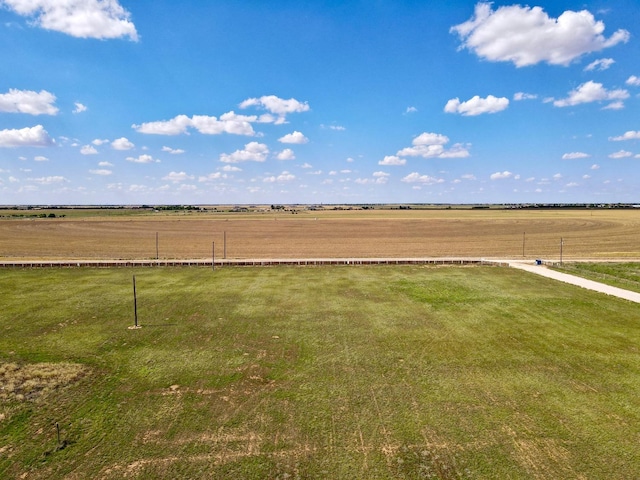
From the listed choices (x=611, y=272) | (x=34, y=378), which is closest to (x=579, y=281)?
(x=611, y=272)

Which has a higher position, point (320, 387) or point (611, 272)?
point (611, 272)

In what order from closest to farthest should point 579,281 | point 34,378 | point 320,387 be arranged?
1. point 320,387
2. point 34,378
3. point 579,281

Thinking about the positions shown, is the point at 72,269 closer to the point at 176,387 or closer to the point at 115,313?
the point at 115,313

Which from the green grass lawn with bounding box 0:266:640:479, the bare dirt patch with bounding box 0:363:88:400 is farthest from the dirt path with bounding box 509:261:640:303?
the bare dirt patch with bounding box 0:363:88:400

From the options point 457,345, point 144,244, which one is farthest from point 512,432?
point 144,244

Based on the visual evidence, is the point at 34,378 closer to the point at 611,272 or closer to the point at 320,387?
the point at 320,387

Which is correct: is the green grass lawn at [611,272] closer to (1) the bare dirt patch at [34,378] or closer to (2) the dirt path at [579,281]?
(2) the dirt path at [579,281]

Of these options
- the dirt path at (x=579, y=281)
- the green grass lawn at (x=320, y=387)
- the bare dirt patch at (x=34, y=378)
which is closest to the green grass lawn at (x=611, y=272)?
the dirt path at (x=579, y=281)
